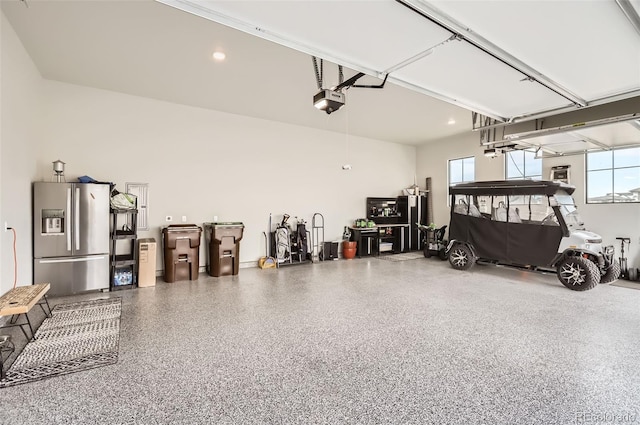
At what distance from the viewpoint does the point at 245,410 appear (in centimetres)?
204

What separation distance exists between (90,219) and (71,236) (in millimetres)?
353

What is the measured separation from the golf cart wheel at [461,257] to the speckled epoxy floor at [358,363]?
1686mm

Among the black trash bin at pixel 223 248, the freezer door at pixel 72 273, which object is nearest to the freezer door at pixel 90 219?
the freezer door at pixel 72 273

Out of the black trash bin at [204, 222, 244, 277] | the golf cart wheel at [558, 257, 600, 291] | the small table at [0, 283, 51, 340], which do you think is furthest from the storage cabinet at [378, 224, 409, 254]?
the small table at [0, 283, 51, 340]

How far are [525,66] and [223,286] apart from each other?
16.9 ft

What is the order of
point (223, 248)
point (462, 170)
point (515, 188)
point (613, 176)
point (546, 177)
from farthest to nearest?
point (462, 170) < point (546, 177) < point (613, 176) < point (223, 248) < point (515, 188)

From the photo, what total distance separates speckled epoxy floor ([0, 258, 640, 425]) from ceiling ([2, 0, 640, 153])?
2696mm

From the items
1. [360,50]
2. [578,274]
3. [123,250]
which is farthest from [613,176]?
[123,250]

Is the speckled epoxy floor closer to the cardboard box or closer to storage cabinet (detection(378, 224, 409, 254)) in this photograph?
the cardboard box

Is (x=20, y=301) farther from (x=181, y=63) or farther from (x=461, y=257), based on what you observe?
(x=461, y=257)

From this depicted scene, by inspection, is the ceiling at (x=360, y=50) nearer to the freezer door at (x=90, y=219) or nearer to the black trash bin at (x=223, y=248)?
the freezer door at (x=90, y=219)

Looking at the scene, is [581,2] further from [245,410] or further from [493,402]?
[245,410]

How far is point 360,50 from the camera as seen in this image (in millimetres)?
2674

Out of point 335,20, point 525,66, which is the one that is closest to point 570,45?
point 525,66
